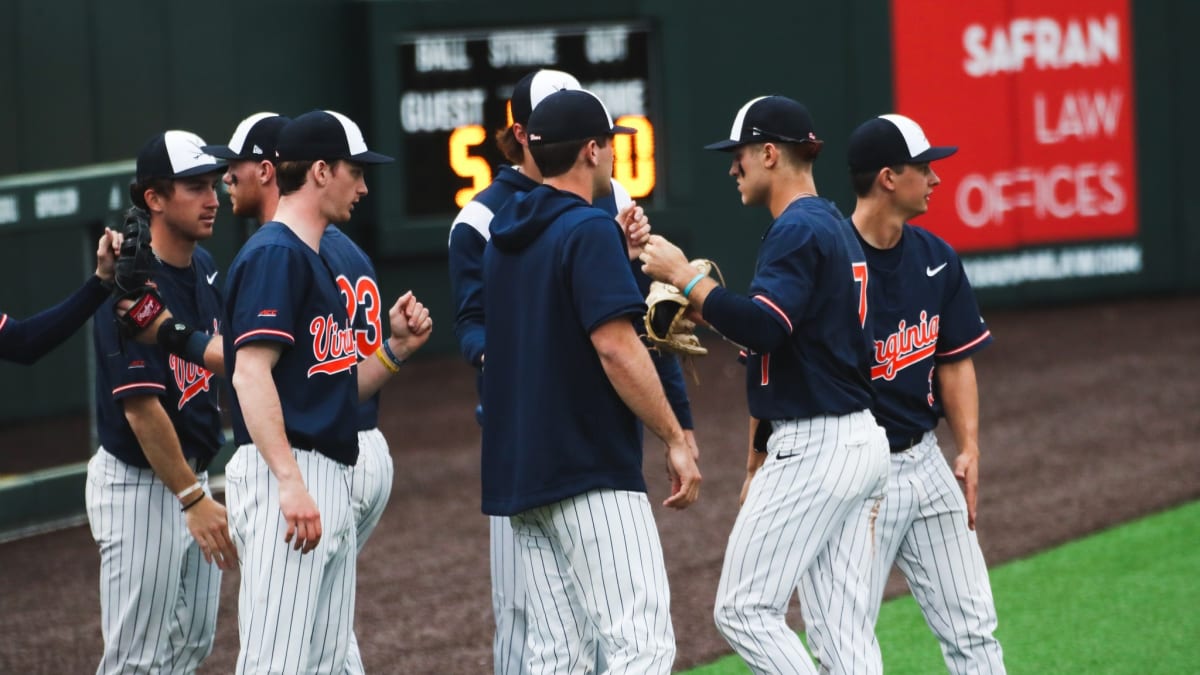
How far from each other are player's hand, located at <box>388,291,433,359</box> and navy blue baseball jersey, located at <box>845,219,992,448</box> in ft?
4.15

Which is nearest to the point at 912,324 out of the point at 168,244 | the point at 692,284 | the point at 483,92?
the point at 692,284

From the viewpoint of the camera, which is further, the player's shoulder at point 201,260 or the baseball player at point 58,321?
the player's shoulder at point 201,260

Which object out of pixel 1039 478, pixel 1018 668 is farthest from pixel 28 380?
pixel 1018 668

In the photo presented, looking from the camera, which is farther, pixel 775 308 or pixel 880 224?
pixel 880 224

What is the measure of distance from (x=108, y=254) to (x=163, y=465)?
593 mm

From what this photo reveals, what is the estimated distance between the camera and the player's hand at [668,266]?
415 cm

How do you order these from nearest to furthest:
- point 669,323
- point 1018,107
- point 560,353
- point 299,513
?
point 299,513
point 560,353
point 669,323
point 1018,107

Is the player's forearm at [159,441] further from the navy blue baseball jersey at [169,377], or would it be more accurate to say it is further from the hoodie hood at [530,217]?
the hoodie hood at [530,217]

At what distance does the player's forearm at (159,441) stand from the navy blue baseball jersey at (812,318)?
151 centimetres

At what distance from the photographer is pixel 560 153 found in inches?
154

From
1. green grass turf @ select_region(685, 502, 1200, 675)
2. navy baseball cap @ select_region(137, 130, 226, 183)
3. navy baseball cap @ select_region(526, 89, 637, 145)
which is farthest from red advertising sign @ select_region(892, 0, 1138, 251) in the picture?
navy baseball cap @ select_region(526, 89, 637, 145)

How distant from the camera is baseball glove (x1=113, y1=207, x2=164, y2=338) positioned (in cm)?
420

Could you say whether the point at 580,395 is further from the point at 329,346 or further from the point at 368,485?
the point at 368,485

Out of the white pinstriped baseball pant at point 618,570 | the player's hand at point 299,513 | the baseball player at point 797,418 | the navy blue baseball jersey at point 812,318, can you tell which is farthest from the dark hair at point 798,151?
the player's hand at point 299,513
